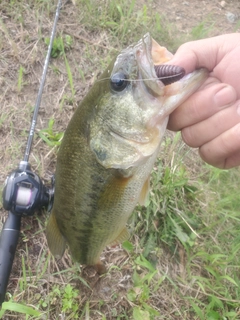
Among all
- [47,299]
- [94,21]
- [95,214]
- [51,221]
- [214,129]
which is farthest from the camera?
[94,21]

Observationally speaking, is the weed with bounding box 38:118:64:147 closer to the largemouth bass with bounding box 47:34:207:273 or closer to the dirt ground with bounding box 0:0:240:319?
the dirt ground with bounding box 0:0:240:319

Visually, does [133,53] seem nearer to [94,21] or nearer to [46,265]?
[46,265]

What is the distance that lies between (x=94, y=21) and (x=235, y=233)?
7.38 feet

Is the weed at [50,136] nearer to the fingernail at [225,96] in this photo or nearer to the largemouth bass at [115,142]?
the largemouth bass at [115,142]

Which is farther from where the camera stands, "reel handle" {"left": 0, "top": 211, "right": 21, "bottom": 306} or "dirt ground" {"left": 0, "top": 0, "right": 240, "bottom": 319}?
"dirt ground" {"left": 0, "top": 0, "right": 240, "bottom": 319}

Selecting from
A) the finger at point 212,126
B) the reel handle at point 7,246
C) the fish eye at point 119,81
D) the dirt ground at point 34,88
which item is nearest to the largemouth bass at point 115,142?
the fish eye at point 119,81

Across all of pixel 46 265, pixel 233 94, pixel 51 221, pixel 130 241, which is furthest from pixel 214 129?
pixel 46 265

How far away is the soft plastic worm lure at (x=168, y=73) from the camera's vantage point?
1.43 meters

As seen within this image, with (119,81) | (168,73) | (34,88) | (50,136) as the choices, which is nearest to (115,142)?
(119,81)

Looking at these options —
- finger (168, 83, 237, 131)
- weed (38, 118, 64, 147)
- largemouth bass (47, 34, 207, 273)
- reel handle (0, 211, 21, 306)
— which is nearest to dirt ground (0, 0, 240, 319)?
weed (38, 118, 64, 147)

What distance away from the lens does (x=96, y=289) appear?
2516 mm

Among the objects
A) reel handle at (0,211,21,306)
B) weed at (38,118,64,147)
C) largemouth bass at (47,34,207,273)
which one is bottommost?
reel handle at (0,211,21,306)

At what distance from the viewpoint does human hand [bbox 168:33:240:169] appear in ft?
5.40

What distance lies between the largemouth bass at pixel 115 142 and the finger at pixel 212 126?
171 mm
